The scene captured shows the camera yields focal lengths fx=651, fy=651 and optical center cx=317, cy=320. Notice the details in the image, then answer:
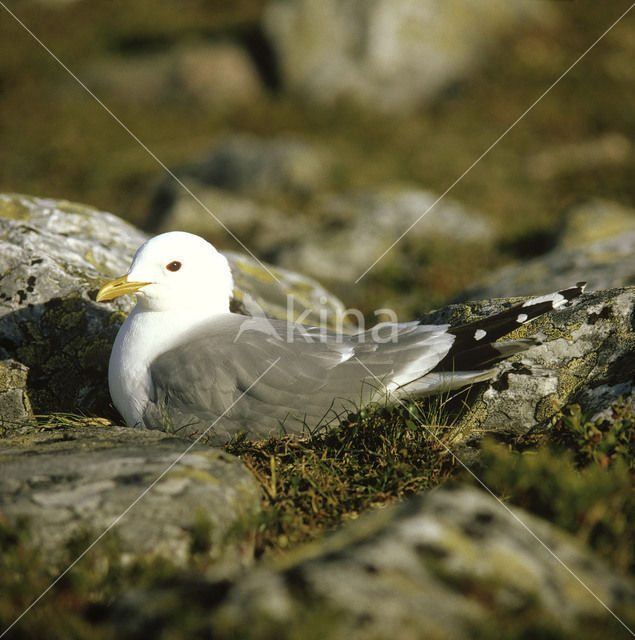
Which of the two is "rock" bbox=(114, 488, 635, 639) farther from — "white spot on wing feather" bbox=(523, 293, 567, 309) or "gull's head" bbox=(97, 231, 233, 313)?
"gull's head" bbox=(97, 231, 233, 313)

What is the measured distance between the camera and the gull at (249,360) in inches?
153

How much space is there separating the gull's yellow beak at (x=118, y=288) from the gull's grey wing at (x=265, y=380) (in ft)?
1.59

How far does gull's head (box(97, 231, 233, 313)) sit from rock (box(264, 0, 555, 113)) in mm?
12632

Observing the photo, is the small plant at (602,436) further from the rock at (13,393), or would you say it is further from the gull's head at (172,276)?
the rock at (13,393)

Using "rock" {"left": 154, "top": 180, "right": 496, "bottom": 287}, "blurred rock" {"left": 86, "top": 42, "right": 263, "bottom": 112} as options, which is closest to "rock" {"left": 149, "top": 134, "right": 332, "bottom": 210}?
"rock" {"left": 154, "top": 180, "right": 496, "bottom": 287}

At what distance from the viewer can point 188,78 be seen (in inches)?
661

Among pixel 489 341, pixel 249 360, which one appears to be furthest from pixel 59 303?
pixel 489 341

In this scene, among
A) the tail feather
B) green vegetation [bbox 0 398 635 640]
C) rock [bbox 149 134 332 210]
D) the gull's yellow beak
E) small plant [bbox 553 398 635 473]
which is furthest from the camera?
rock [bbox 149 134 332 210]

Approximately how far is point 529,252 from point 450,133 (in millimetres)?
6064

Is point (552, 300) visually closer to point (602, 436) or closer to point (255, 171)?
point (602, 436)

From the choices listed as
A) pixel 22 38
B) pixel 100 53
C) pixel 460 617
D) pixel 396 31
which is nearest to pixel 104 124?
pixel 100 53

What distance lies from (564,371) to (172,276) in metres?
2.61

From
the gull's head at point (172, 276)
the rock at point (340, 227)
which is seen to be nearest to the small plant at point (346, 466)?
the gull's head at point (172, 276)

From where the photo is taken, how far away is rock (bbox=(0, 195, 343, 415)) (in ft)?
15.4
